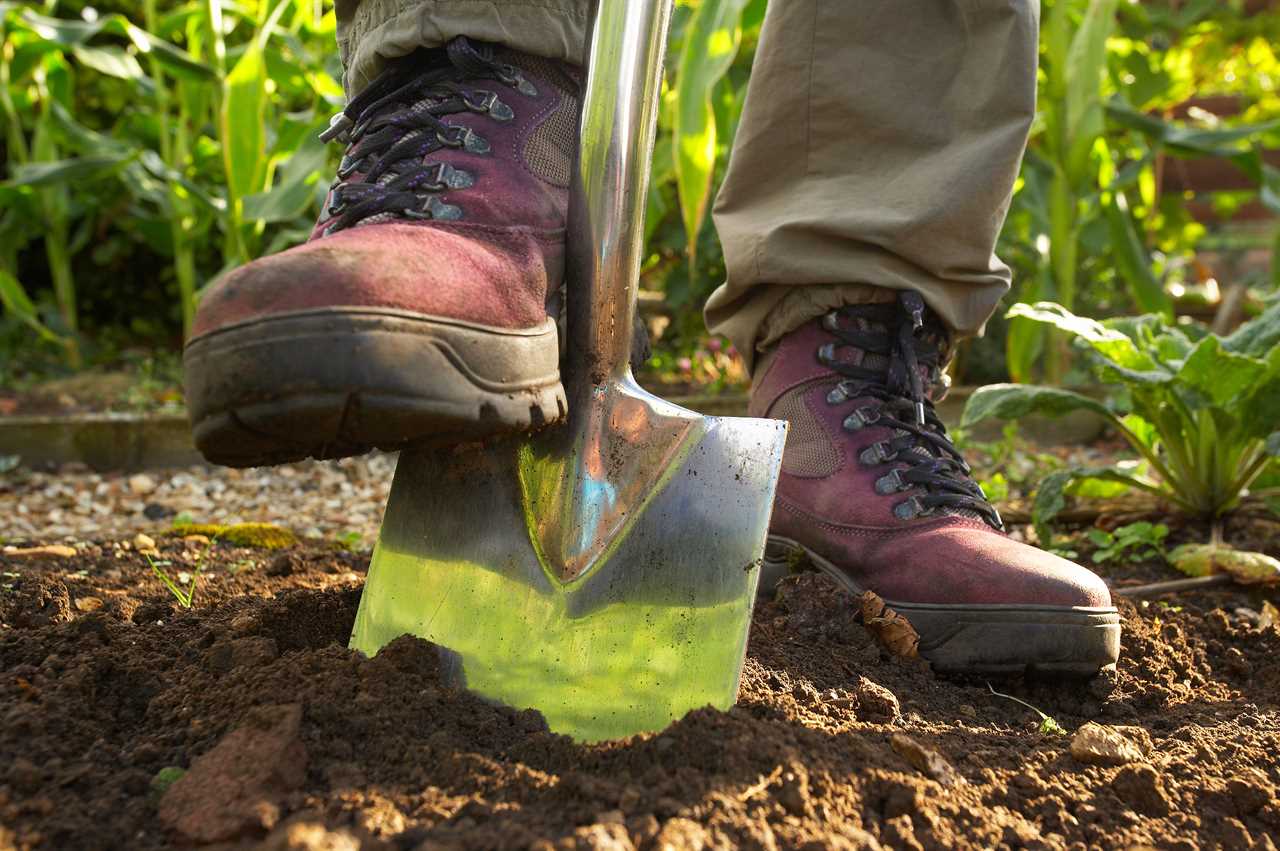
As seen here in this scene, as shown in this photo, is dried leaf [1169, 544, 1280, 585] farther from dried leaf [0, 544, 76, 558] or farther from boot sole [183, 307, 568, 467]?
dried leaf [0, 544, 76, 558]

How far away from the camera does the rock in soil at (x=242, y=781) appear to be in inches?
27.6

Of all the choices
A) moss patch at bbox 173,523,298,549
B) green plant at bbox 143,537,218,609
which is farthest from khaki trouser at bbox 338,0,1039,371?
moss patch at bbox 173,523,298,549

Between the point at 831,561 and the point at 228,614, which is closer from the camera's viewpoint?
the point at 228,614

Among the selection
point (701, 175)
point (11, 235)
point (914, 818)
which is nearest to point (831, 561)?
point (914, 818)

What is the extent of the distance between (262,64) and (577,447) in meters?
2.31

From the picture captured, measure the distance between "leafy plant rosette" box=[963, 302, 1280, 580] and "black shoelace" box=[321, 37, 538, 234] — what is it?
979 millimetres

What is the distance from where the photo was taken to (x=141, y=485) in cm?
273

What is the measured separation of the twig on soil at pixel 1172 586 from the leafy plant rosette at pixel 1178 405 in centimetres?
20

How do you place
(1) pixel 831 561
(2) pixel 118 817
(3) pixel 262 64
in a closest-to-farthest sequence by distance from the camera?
(2) pixel 118 817
(1) pixel 831 561
(3) pixel 262 64

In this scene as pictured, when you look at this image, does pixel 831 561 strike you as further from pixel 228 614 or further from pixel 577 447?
pixel 228 614

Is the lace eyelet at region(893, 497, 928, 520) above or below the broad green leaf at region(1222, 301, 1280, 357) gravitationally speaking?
above

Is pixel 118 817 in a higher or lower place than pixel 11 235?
higher

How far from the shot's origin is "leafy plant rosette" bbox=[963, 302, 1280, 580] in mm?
1765

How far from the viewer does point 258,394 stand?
0.80 m
